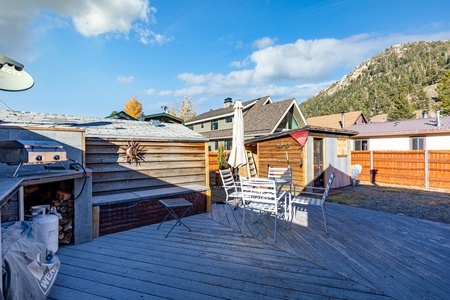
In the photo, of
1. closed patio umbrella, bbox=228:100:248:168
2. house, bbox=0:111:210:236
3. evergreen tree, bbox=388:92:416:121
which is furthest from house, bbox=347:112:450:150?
evergreen tree, bbox=388:92:416:121

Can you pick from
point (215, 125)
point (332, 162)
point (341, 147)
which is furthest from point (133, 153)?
point (215, 125)

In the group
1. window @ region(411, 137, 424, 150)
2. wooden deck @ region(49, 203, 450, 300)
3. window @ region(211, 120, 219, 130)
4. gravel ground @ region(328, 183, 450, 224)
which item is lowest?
gravel ground @ region(328, 183, 450, 224)

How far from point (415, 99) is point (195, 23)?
4454cm

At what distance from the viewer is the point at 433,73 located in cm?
5328

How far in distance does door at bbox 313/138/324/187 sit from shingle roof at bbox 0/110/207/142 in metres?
4.82

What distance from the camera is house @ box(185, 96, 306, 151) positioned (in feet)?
53.0

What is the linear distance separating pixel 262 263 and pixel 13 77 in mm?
4929

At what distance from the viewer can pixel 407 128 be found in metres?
14.4

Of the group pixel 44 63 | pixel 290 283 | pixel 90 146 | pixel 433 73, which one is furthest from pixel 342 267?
pixel 433 73

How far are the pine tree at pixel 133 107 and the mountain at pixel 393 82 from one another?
1303 inches

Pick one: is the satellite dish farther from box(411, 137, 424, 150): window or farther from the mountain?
the mountain

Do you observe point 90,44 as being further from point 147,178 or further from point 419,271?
point 419,271

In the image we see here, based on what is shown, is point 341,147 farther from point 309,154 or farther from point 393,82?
point 393,82

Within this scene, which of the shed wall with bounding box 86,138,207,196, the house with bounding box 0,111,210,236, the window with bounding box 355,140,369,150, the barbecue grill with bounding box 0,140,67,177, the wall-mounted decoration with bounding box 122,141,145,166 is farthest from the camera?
the window with bounding box 355,140,369,150
